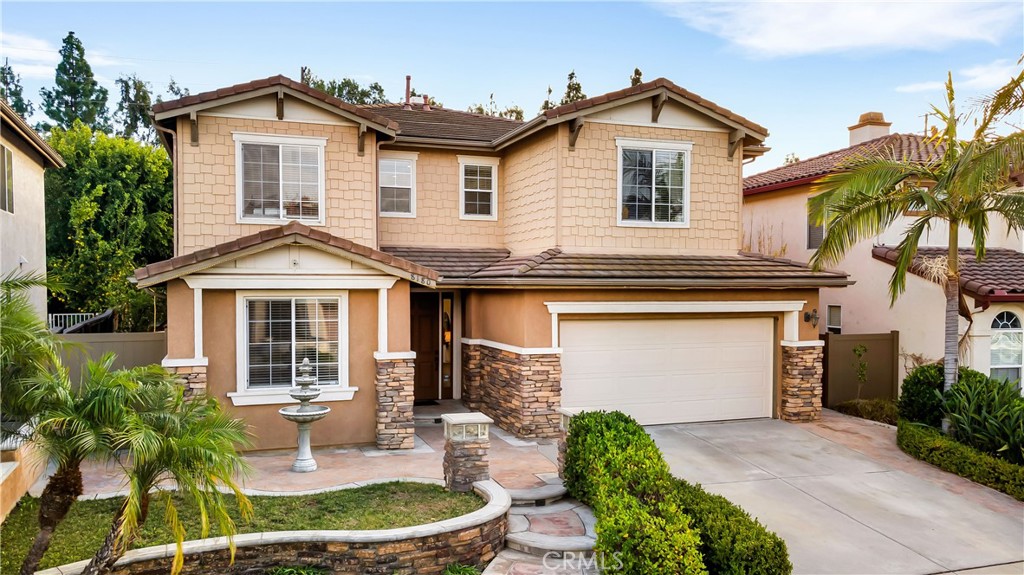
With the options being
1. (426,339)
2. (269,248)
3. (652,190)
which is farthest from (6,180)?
(652,190)

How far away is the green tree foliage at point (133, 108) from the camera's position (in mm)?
38750

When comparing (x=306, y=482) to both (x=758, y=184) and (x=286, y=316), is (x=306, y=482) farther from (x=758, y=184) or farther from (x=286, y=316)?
(x=758, y=184)

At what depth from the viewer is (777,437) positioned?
11.7 metres

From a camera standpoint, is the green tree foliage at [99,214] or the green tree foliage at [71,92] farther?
the green tree foliage at [71,92]

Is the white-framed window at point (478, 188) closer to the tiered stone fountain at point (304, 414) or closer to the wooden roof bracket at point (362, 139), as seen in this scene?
the wooden roof bracket at point (362, 139)

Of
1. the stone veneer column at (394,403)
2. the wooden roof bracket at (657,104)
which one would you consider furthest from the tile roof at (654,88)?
the stone veneer column at (394,403)

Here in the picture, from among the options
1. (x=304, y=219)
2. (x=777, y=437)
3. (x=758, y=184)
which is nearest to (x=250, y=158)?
(x=304, y=219)

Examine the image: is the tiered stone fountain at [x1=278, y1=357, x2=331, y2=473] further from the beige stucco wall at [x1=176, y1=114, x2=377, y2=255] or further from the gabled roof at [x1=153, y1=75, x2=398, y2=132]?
the gabled roof at [x1=153, y1=75, x2=398, y2=132]

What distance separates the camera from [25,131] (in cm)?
1316

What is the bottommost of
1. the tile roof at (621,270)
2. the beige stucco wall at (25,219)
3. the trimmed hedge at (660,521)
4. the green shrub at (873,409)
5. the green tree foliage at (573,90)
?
the green shrub at (873,409)

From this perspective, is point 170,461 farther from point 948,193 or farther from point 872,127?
point 872,127

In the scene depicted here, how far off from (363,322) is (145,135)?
35708mm

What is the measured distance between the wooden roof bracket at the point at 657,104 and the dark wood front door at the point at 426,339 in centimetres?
568

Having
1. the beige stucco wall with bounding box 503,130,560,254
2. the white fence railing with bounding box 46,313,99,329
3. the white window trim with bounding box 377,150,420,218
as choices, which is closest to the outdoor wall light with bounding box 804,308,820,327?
the beige stucco wall with bounding box 503,130,560,254
